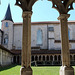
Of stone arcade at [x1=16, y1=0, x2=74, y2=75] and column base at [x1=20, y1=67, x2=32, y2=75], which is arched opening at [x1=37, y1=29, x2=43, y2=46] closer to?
stone arcade at [x1=16, y1=0, x2=74, y2=75]

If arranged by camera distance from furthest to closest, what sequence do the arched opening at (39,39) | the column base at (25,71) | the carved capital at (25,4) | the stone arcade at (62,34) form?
the arched opening at (39,39) → the carved capital at (25,4) → the stone arcade at (62,34) → the column base at (25,71)

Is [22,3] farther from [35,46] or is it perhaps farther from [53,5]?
[35,46]

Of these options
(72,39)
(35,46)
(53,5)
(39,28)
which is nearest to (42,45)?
(35,46)

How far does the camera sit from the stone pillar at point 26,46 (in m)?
5.04

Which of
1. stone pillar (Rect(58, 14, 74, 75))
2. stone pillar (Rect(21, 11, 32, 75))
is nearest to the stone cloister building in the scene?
stone pillar (Rect(58, 14, 74, 75))

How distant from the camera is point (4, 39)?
29.3 meters

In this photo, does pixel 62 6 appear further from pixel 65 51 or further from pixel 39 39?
pixel 39 39

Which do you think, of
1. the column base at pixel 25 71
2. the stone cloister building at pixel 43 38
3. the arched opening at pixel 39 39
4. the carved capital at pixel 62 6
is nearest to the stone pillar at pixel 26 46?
the column base at pixel 25 71

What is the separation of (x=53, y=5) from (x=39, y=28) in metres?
24.4

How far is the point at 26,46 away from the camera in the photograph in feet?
17.6

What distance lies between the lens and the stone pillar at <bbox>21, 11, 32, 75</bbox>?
5.04 meters

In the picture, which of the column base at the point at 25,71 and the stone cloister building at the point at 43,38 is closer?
the column base at the point at 25,71

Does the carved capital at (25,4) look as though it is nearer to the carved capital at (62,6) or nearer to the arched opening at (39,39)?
the carved capital at (62,6)

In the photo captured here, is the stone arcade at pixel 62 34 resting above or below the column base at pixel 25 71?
above
